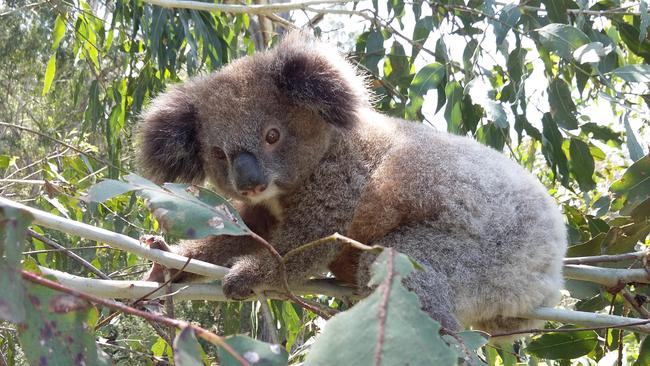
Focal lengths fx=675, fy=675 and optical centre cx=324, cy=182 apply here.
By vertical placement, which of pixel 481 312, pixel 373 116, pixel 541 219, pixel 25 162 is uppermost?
pixel 373 116

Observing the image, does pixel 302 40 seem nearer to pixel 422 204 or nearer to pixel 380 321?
pixel 422 204

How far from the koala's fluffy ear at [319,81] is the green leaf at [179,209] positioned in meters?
1.28

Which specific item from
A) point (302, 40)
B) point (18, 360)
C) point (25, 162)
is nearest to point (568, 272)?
point (302, 40)

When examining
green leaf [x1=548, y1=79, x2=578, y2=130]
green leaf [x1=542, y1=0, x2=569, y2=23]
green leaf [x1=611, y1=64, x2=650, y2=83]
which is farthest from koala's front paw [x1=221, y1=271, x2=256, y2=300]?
green leaf [x1=542, y1=0, x2=569, y2=23]

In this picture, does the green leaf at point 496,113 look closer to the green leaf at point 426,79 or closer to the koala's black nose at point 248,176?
the green leaf at point 426,79

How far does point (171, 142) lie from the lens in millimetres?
2535

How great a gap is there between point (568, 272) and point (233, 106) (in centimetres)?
130

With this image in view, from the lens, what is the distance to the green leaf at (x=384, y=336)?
2.24ft

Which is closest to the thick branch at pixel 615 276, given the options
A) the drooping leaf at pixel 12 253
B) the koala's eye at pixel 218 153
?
the koala's eye at pixel 218 153

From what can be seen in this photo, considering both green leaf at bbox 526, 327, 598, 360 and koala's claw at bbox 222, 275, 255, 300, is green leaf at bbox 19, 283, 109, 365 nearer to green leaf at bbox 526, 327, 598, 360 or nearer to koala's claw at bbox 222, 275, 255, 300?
koala's claw at bbox 222, 275, 255, 300

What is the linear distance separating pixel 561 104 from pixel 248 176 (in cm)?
149

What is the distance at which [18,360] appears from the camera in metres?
5.23

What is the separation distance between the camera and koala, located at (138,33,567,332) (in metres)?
2.09

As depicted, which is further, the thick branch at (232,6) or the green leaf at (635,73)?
the thick branch at (232,6)
